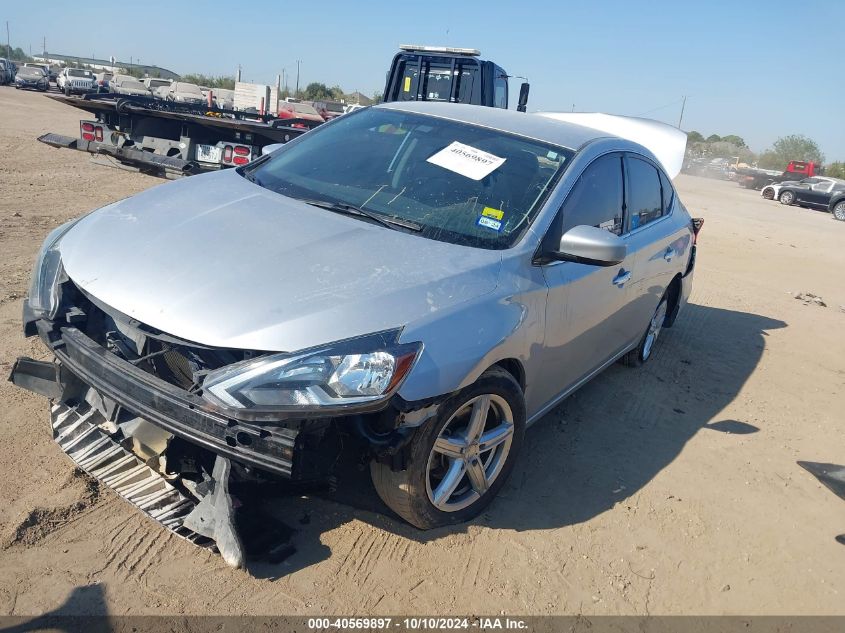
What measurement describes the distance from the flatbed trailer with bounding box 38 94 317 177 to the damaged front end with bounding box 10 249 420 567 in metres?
5.15

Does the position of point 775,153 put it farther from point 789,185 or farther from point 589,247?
point 589,247

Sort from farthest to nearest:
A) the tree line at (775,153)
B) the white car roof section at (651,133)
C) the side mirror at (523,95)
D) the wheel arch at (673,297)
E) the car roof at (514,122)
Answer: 1. the tree line at (775,153)
2. the side mirror at (523,95)
3. the white car roof section at (651,133)
4. the wheel arch at (673,297)
5. the car roof at (514,122)

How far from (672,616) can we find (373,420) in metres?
1.50

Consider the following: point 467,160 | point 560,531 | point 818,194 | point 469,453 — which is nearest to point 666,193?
point 467,160

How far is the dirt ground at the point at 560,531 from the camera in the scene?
2.50 meters

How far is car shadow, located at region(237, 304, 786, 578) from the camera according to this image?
9.28ft

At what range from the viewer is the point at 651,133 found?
623cm

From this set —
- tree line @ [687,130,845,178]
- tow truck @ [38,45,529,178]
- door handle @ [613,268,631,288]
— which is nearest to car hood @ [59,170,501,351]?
door handle @ [613,268,631,288]

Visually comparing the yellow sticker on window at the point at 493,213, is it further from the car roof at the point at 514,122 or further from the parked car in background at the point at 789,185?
the parked car in background at the point at 789,185

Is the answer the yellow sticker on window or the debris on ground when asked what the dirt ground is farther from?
the debris on ground

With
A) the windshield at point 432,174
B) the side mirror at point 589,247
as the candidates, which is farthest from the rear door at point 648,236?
the side mirror at point 589,247

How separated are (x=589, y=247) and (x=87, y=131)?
7.87 meters

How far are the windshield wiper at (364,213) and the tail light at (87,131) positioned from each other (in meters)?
6.68

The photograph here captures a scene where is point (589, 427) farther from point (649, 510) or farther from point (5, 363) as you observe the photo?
point (5, 363)
